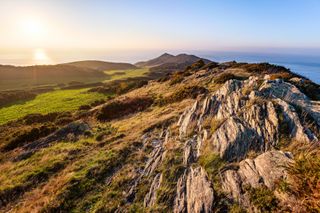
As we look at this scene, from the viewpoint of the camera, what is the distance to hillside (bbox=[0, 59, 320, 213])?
7.67 metres

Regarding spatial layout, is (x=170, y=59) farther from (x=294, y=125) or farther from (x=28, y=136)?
(x=294, y=125)

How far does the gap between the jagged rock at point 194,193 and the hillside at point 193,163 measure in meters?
0.04

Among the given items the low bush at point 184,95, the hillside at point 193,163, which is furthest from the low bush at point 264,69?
the hillside at point 193,163

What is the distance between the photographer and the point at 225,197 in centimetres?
806

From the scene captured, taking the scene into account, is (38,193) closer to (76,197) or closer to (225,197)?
(76,197)

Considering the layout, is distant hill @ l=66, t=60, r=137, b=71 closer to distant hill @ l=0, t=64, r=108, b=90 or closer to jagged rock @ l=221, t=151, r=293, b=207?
distant hill @ l=0, t=64, r=108, b=90

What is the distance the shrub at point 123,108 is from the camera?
26.4 meters

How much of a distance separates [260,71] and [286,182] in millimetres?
31505

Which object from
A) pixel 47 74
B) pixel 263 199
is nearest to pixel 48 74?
pixel 47 74

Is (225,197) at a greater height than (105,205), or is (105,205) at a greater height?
(225,197)

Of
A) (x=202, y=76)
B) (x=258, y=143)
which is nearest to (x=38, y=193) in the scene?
(x=258, y=143)

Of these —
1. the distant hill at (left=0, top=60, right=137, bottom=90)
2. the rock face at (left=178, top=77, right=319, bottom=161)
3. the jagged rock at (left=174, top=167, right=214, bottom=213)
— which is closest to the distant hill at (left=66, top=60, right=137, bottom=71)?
the distant hill at (left=0, top=60, right=137, bottom=90)

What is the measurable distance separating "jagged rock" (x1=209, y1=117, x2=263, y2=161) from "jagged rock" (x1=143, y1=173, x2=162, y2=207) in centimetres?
326

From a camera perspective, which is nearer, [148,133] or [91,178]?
[91,178]
